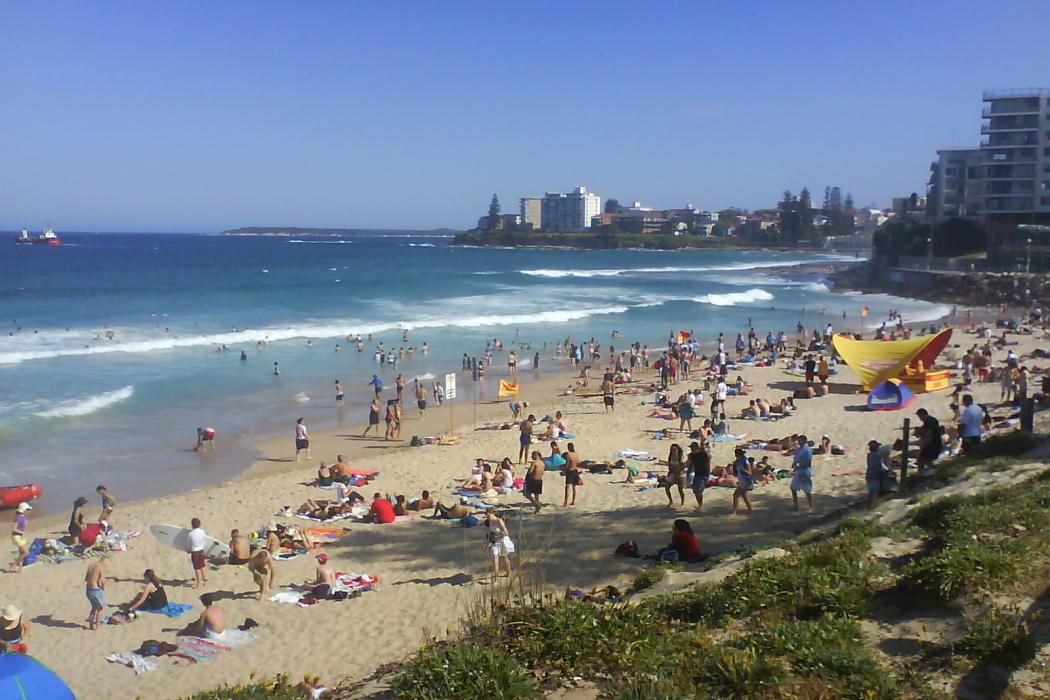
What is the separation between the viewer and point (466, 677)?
4.86m

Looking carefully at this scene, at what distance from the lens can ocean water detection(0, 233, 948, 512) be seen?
20250mm

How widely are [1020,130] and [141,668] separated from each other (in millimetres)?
76552

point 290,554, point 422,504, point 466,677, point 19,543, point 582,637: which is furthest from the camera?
point 422,504

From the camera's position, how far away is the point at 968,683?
476cm

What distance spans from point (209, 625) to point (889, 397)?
15784 millimetres

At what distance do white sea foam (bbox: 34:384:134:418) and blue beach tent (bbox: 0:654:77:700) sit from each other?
63.1 ft

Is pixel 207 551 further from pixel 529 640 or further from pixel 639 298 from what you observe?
pixel 639 298

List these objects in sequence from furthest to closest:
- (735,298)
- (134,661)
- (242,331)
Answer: (735,298) → (242,331) → (134,661)

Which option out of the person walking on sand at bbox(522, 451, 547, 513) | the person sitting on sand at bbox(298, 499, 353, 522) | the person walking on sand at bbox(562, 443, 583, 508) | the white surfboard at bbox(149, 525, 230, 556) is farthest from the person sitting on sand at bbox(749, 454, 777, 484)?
the white surfboard at bbox(149, 525, 230, 556)

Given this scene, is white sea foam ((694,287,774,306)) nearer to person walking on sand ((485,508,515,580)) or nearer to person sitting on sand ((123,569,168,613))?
person walking on sand ((485,508,515,580))

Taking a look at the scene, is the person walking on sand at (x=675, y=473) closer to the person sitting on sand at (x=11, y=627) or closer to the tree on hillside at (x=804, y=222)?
the person sitting on sand at (x=11, y=627)

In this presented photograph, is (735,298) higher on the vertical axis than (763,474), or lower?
higher

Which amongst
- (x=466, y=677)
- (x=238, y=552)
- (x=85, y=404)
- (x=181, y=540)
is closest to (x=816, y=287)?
(x=85, y=404)

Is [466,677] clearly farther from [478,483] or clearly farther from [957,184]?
[957,184]
